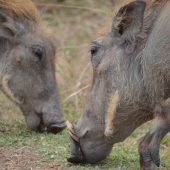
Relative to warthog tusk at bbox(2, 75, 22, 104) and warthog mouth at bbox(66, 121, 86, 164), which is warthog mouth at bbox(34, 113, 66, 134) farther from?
warthog mouth at bbox(66, 121, 86, 164)

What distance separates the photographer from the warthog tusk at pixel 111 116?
5.25m

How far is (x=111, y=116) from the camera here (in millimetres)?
5270

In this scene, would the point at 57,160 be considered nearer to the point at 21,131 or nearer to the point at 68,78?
the point at 21,131

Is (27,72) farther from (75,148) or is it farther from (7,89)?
(75,148)

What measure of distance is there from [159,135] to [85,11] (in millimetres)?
6899

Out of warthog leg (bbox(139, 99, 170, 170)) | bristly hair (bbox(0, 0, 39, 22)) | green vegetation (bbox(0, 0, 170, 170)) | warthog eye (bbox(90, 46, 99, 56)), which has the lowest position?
green vegetation (bbox(0, 0, 170, 170))

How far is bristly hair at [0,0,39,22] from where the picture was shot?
6902 mm

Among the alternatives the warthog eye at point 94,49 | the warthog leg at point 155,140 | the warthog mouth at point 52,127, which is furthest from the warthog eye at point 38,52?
the warthog leg at point 155,140

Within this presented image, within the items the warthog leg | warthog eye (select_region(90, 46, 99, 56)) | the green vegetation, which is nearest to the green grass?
the green vegetation

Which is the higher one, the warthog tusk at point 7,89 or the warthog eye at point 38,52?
the warthog eye at point 38,52

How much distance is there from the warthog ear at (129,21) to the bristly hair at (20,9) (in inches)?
71.6

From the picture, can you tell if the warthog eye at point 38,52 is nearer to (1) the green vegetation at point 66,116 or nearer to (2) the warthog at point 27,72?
(2) the warthog at point 27,72

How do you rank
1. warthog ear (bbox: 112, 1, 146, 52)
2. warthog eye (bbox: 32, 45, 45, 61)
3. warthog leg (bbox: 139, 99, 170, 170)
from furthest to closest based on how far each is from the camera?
warthog eye (bbox: 32, 45, 45, 61) < warthog ear (bbox: 112, 1, 146, 52) < warthog leg (bbox: 139, 99, 170, 170)

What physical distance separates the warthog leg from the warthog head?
0.63 feet
